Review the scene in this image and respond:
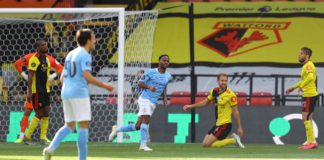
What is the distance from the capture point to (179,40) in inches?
1070

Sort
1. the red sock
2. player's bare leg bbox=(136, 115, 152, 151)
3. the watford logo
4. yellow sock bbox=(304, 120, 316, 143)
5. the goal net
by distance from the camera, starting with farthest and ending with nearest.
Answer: the watford logo → the goal net → the red sock → yellow sock bbox=(304, 120, 316, 143) → player's bare leg bbox=(136, 115, 152, 151)

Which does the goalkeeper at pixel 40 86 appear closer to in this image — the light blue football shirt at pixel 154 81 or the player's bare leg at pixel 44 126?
the player's bare leg at pixel 44 126

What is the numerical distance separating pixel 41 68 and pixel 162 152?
135 inches

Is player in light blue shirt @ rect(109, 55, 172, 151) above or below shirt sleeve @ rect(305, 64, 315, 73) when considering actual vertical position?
below

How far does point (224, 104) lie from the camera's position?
18781 mm

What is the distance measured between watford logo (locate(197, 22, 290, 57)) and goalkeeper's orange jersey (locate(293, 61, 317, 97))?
809 centimetres

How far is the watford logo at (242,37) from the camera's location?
1052 inches

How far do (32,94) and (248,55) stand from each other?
9.01 m

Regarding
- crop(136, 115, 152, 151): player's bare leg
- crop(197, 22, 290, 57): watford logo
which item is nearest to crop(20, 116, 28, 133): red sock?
crop(136, 115, 152, 151): player's bare leg

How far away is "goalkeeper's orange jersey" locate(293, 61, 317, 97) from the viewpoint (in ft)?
60.1

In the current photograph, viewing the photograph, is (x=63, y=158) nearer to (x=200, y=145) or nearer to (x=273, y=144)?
(x=200, y=145)

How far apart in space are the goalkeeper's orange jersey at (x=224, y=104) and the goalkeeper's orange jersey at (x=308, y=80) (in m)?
1.20

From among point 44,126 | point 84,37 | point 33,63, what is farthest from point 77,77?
point 44,126

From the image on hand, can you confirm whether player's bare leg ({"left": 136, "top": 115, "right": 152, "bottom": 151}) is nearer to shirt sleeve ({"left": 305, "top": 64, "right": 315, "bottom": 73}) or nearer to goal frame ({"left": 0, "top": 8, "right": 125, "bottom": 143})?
goal frame ({"left": 0, "top": 8, "right": 125, "bottom": 143})
